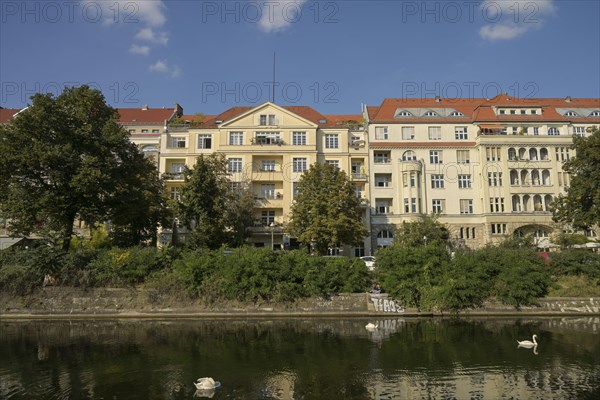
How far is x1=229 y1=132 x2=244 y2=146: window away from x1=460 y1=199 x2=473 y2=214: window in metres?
27.7

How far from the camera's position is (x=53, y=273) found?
31.6 meters

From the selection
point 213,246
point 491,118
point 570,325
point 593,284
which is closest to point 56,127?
point 213,246

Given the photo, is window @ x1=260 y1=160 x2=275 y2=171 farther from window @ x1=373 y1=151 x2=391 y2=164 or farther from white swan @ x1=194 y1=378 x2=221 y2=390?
A: white swan @ x1=194 y1=378 x2=221 y2=390

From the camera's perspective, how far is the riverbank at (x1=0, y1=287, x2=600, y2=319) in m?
Result: 30.7

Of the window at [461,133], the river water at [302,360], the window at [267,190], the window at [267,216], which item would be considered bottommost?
the river water at [302,360]

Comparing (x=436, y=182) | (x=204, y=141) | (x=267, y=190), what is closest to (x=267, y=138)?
(x=267, y=190)

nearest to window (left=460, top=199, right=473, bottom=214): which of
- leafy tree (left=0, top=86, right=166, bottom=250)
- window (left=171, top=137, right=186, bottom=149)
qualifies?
window (left=171, top=137, right=186, bottom=149)

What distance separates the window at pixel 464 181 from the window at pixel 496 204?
128 inches

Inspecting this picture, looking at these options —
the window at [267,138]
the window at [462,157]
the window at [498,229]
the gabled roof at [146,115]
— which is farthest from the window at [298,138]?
the window at [498,229]

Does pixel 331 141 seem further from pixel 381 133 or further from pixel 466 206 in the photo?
pixel 466 206

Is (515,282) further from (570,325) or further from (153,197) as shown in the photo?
(153,197)

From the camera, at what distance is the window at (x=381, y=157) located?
57.3 meters

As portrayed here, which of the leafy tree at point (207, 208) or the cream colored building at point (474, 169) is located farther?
the cream colored building at point (474, 169)

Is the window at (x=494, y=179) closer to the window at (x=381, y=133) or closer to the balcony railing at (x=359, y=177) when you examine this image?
the window at (x=381, y=133)
